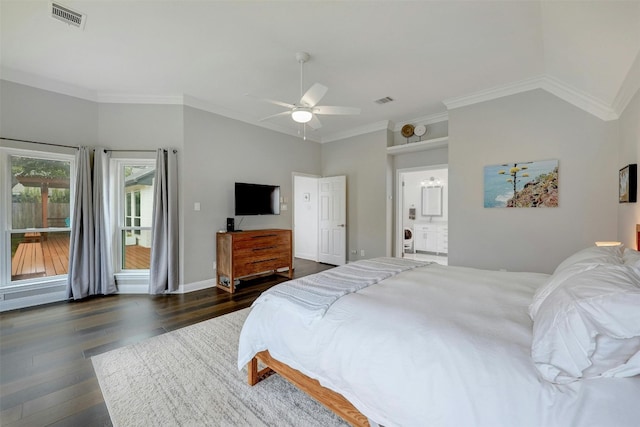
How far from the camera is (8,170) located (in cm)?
339

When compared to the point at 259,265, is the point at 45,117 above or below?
above

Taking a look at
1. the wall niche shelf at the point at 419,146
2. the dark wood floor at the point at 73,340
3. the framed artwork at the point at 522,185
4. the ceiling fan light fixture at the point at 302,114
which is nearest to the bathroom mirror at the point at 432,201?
the wall niche shelf at the point at 419,146

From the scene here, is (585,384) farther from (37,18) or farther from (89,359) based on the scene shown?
(37,18)

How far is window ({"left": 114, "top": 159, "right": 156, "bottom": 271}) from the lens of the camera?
4.18 meters

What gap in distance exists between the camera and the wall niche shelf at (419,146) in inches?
180

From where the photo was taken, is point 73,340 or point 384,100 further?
point 384,100

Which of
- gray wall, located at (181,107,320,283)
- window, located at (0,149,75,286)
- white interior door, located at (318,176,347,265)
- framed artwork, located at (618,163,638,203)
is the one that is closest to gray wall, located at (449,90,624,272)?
framed artwork, located at (618,163,638,203)

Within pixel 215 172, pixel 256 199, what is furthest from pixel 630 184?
pixel 215 172

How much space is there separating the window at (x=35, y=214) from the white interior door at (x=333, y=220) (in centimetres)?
441

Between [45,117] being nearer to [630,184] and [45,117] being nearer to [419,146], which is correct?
[419,146]

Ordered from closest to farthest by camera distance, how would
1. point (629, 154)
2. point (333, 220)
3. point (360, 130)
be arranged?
point (629, 154) → point (360, 130) → point (333, 220)

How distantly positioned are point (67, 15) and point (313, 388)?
12.0 ft

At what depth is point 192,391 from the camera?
191 cm

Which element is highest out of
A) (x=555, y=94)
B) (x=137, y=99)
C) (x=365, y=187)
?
(x=137, y=99)
